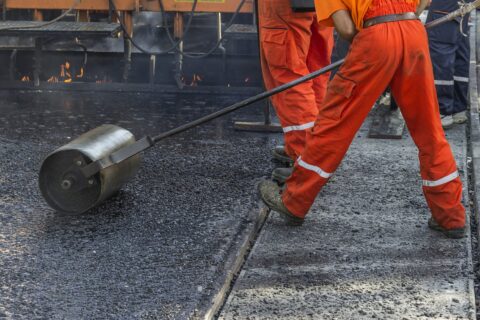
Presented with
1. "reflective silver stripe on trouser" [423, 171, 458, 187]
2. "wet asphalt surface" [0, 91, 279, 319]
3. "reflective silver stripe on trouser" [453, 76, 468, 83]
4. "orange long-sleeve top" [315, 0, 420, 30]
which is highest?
"orange long-sleeve top" [315, 0, 420, 30]

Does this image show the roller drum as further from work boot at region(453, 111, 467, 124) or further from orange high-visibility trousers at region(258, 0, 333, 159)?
work boot at region(453, 111, 467, 124)

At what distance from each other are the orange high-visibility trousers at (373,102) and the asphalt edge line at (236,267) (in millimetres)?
267

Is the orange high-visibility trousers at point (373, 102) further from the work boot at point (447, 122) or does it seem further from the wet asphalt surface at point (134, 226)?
the work boot at point (447, 122)

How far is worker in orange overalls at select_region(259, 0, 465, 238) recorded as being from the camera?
4.14 m

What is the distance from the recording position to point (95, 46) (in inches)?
344

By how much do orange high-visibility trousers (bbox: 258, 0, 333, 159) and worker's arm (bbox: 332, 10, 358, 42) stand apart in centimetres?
111

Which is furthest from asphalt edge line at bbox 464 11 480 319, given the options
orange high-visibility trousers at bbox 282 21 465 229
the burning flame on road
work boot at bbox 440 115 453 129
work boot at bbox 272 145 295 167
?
the burning flame on road

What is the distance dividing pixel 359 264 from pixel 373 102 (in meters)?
0.79

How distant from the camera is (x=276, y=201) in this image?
15.2ft

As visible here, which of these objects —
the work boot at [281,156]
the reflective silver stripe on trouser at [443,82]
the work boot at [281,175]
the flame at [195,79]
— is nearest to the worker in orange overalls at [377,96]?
the work boot at [281,175]

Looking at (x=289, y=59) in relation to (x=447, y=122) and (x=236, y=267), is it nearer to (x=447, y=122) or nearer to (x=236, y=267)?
(x=236, y=267)

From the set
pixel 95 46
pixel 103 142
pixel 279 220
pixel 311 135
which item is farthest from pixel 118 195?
pixel 95 46

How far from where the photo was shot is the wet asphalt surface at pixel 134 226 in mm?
3713

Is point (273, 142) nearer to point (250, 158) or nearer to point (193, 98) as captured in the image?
point (250, 158)
